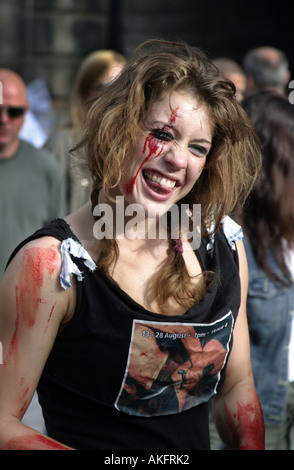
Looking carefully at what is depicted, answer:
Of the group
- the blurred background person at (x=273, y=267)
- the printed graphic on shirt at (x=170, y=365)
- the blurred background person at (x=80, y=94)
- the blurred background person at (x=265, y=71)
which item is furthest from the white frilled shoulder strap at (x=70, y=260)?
the blurred background person at (x=265, y=71)

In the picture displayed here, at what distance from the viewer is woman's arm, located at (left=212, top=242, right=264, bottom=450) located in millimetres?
2182

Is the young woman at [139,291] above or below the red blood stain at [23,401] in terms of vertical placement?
above

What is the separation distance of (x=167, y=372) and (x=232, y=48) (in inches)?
229

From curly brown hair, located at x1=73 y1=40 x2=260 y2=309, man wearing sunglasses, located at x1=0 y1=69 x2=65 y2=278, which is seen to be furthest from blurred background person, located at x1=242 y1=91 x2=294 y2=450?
man wearing sunglasses, located at x1=0 y1=69 x2=65 y2=278

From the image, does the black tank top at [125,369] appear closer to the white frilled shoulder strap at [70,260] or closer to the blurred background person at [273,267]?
the white frilled shoulder strap at [70,260]

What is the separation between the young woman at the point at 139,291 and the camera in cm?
182

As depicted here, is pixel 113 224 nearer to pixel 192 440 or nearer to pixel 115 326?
pixel 115 326

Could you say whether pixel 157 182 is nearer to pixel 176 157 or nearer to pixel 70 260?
pixel 176 157

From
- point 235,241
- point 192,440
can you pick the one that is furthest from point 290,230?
point 192,440

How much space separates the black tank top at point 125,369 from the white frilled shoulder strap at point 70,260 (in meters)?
0.02

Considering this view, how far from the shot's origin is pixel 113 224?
205 centimetres

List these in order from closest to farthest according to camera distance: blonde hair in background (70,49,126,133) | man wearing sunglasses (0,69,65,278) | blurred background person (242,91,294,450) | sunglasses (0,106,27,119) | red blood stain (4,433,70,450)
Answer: red blood stain (4,433,70,450) → blurred background person (242,91,294,450) → man wearing sunglasses (0,69,65,278) → sunglasses (0,106,27,119) → blonde hair in background (70,49,126,133)

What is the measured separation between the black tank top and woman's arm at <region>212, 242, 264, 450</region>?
0.51 feet

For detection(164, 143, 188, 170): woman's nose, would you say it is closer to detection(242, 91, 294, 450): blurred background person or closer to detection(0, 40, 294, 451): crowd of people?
detection(0, 40, 294, 451): crowd of people
